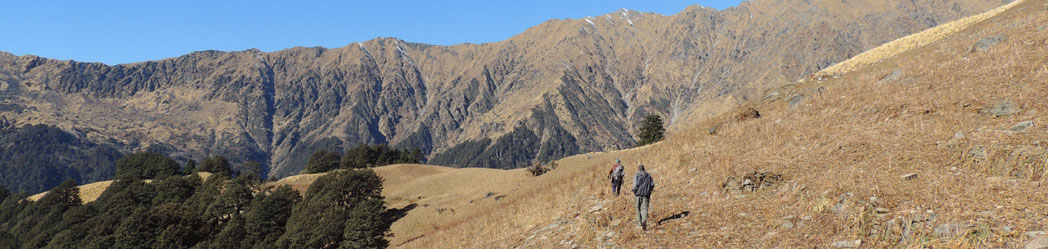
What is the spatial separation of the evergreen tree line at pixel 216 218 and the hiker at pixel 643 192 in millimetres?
25695

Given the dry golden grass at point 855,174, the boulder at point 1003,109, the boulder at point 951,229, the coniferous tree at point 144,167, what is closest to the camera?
the boulder at point 951,229

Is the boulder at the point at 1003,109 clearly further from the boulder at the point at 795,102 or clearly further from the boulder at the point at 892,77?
the boulder at the point at 795,102

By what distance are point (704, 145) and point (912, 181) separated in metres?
10.2

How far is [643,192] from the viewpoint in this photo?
14.7m

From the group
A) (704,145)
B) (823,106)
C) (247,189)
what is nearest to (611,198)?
(704,145)

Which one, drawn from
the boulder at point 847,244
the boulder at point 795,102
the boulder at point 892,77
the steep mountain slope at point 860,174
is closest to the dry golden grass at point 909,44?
the steep mountain slope at point 860,174

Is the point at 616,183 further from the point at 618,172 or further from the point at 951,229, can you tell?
the point at 951,229

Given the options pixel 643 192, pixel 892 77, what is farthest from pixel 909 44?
pixel 643 192

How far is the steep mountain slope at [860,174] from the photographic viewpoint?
11.4 metres

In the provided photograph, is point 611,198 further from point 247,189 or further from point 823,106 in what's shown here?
point 247,189

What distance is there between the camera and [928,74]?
2352 centimetres

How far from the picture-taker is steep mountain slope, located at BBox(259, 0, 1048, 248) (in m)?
11.4

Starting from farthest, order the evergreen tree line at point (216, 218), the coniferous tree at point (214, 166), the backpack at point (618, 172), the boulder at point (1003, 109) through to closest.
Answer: the coniferous tree at point (214, 166) < the evergreen tree line at point (216, 218) < the backpack at point (618, 172) < the boulder at point (1003, 109)

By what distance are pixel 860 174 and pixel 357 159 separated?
329ft
